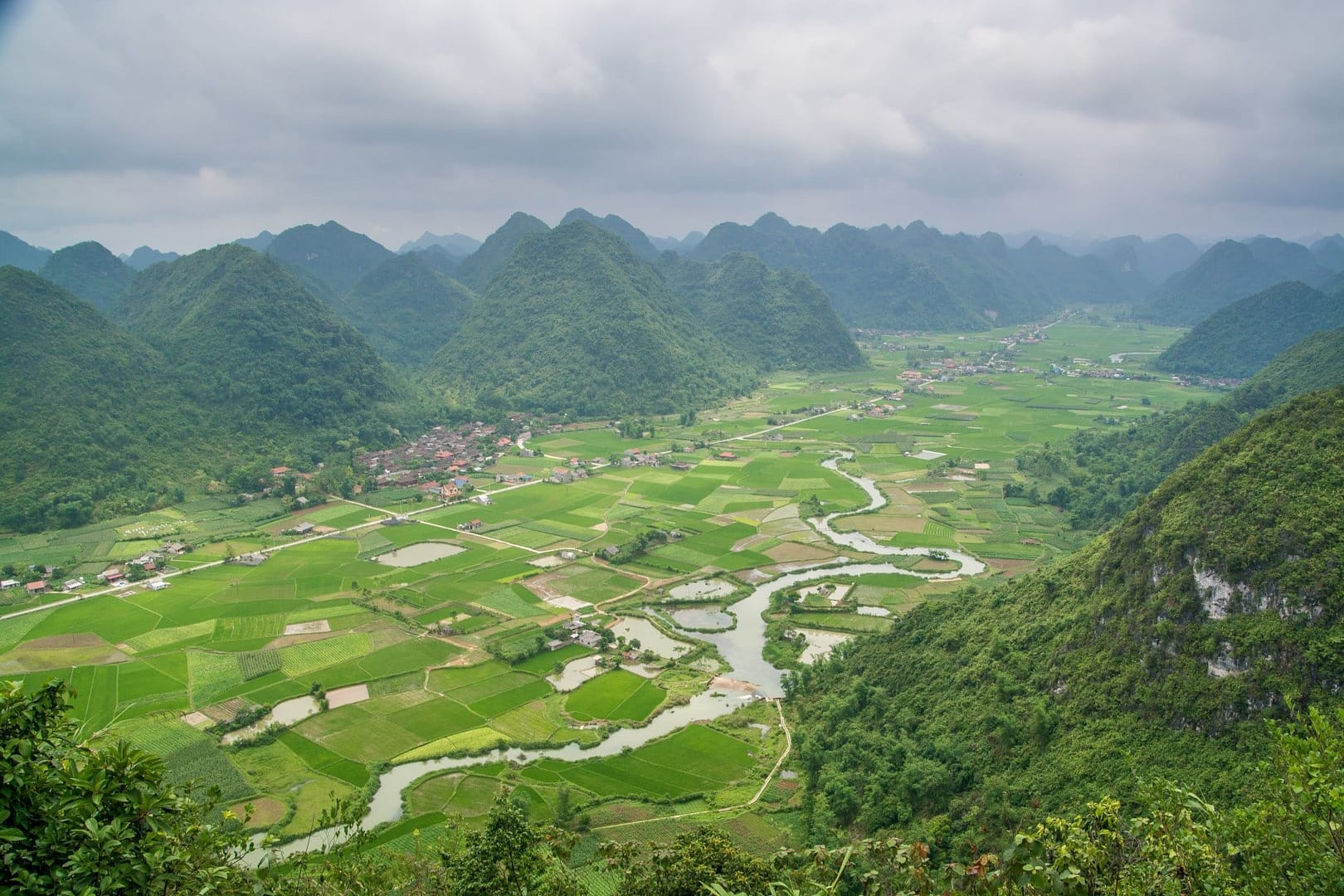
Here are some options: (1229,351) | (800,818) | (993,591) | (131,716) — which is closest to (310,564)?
(131,716)

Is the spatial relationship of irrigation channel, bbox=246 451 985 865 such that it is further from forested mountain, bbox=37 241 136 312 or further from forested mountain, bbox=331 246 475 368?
forested mountain, bbox=37 241 136 312

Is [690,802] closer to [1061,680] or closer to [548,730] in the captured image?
[548,730]

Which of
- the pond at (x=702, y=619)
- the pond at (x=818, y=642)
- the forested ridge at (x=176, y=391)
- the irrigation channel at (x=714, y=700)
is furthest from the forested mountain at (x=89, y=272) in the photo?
the pond at (x=818, y=642)

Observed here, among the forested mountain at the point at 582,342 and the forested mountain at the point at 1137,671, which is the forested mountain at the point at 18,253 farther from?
the forested mountain at the point at 1137,671

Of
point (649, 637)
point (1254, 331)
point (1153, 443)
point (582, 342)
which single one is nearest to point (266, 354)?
point (582, 342)

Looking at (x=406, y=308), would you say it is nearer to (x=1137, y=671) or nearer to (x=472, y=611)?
(x=472, y=611)
